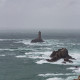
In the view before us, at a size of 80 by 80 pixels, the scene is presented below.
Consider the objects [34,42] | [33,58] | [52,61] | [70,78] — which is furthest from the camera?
[34,42]

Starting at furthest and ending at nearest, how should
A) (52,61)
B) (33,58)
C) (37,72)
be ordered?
(33,58) → (52,61) → (37,72)

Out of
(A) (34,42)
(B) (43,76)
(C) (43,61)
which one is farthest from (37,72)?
(A) (34,42)

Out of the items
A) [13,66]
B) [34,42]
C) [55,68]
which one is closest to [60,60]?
[55,68]

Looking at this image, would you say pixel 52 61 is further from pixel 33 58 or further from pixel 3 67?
pixel 3 67

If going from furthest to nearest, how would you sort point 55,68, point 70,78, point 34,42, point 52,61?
point 34,42 → point 52,61 → point 55,68 → point 70,78

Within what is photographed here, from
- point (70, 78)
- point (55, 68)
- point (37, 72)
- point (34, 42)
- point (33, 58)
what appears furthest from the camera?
point (34, 42)

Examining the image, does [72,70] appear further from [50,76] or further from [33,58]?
[33,58]

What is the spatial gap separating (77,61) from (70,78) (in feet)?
81.1

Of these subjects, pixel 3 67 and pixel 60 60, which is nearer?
pixel 3 67

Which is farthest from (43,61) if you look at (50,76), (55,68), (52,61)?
(50,76)

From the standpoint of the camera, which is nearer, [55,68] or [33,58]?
[55,68]

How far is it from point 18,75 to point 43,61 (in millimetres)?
21982

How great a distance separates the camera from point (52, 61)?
89.6 meters

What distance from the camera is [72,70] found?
75.9 meters
